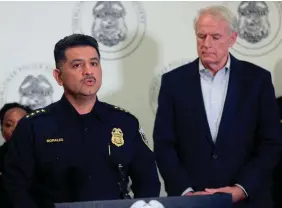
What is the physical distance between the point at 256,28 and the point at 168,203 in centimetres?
137

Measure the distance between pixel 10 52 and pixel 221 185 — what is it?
3.50 feet

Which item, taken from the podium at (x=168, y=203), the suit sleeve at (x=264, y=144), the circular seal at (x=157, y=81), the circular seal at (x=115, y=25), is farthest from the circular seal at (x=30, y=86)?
the podium at (x=168, y=203)

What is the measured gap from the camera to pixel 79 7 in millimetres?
2455

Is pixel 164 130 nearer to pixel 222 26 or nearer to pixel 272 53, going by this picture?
pixel 222 26

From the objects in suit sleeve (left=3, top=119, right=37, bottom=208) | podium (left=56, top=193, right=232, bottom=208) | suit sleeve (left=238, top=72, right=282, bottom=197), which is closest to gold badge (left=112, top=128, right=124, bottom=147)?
suit sleeve (left=3, top=119, right=37, bottom=208)

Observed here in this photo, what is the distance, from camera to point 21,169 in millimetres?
1576

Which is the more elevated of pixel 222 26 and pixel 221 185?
pixel 222 26

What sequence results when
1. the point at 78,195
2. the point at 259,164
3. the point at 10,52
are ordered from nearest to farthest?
1. the point at 78,195
2. the point at 259,164
3. the point at 10,52

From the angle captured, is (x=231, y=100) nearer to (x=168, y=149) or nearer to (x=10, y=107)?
(x=168, y=149)

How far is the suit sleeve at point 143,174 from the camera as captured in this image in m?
1.67

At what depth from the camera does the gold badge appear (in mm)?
1644

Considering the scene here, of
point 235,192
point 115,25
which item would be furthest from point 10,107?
point 235,192

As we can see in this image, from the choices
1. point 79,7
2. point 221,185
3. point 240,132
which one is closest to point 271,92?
point 240,132

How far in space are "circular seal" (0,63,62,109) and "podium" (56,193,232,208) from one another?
1.20m
